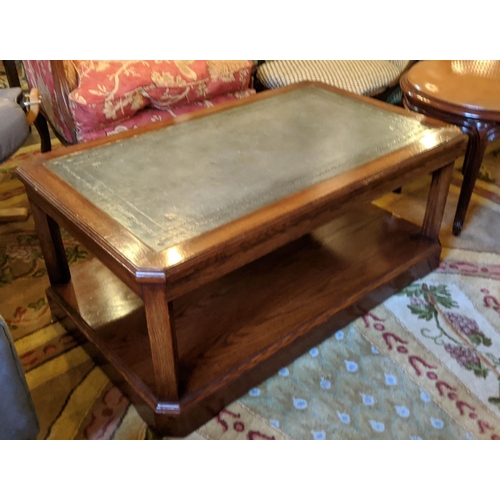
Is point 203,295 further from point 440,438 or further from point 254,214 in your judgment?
point 440,438

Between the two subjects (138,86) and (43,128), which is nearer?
(138,86)

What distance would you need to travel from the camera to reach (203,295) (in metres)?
1.38

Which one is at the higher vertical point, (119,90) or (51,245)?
(119,90)

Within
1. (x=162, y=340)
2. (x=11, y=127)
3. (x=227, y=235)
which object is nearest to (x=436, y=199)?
(x=227, y=235)

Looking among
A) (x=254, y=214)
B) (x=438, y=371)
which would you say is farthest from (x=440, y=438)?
(x=254, y=214)

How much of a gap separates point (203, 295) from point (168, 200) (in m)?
0.38

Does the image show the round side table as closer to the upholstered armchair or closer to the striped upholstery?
the striped upholstery

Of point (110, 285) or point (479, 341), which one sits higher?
point (110, 285)

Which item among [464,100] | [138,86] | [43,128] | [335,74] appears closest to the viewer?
[464,100]

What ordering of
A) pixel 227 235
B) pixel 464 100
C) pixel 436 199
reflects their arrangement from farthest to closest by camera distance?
pixel 464 100
pixel 436 199
pixel 227 235

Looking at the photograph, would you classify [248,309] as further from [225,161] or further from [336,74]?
[336,74]

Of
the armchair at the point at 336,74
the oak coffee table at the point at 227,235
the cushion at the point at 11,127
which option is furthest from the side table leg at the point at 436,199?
the cushion at the point at 11,127

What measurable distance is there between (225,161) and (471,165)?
90 cm

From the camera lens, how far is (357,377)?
1.27 meters
